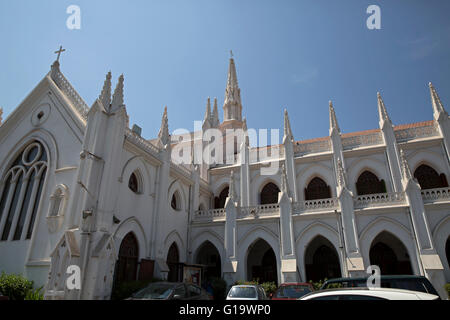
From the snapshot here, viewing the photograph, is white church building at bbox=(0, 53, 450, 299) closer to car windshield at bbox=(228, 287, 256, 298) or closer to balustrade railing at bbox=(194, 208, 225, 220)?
balustrade railing at bbox=(194, 208, 225, 220)

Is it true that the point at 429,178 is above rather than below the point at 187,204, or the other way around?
above

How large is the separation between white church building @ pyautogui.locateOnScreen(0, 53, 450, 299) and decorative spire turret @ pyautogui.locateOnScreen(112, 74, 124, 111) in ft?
0.20

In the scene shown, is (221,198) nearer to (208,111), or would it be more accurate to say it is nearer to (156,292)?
(208,111)

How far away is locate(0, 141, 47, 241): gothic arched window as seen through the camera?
15000 mm

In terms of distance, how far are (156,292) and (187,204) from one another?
11993 millimetres

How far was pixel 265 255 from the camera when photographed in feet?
71.8

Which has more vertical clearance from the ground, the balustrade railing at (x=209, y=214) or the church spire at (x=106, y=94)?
the church spire at (x=106, y=94)

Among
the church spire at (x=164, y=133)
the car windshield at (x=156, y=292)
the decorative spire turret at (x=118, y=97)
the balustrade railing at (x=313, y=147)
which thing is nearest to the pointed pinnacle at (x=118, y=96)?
the decorative spire turret at (x=118, y=97)

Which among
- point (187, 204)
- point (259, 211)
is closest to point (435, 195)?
point (259, 211)

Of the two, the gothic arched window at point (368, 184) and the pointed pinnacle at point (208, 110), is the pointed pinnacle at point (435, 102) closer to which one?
the gothic arched window at point (368, 184)

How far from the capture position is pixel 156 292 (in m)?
9.32

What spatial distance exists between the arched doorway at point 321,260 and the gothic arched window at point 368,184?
4.23 meters

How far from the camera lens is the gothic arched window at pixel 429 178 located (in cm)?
1894

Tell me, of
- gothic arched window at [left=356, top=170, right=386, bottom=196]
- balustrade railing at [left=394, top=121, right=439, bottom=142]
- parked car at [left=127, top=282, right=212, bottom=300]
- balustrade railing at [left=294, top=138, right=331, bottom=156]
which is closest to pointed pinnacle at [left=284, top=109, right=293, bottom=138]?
balustrade railing at [left=294, top=138, right=331, bottom=156]
